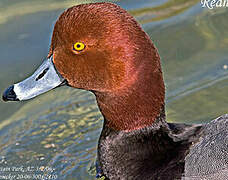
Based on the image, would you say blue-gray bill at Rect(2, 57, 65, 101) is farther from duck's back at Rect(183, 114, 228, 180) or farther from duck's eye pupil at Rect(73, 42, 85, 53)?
duck's back at Rect(183, 114, 228, 180)

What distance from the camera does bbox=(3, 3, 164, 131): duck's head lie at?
122 inches

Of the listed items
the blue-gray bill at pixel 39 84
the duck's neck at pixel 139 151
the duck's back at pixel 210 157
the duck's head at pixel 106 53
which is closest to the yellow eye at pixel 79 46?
the duck's head at pixel 106 53

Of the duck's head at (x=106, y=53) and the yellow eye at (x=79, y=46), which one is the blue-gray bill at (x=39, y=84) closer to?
the duck's head at (x=106, y=53)

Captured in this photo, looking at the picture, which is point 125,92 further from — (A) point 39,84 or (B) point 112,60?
(A) point 39,84

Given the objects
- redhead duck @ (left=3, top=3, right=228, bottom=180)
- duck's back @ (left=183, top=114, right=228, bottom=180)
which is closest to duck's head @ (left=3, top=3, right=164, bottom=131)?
redhead duck @ (left=3, top=3, right=228, bottom=180)

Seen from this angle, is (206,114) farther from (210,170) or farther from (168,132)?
(210,170)

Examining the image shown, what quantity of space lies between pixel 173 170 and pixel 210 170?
23 cm

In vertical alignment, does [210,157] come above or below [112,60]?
below

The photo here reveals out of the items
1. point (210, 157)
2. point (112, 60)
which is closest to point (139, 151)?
point (210, 157)

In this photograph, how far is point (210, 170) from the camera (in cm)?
306

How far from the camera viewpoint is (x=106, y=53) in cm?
312

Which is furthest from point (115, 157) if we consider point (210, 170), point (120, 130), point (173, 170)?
point (210, 170)

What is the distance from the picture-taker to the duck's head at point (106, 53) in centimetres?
310

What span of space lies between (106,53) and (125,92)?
274 mm
